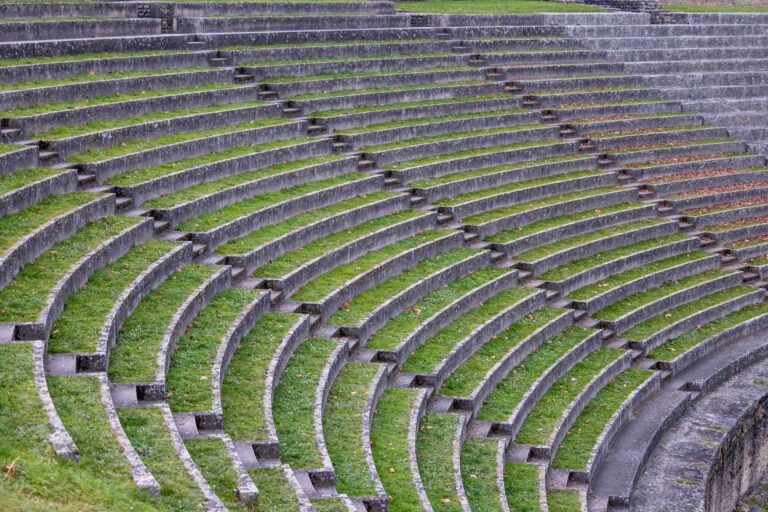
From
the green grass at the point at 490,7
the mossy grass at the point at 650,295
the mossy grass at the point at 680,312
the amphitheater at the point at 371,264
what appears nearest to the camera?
the amphitheater at the point at 371,264

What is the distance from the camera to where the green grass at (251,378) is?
1355 centimetres

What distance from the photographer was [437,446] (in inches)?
651

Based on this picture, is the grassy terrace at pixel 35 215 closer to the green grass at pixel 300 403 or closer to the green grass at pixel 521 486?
the green grass at pixel 300 403

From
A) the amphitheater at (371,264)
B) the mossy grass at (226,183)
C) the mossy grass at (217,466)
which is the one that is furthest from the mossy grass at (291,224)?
the mossy grass at (217,466)

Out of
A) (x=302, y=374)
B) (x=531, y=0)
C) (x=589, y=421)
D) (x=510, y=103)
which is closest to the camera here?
(x=302, y=374)

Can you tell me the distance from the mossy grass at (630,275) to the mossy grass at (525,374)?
137 cm

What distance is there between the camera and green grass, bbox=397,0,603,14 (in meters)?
36.0

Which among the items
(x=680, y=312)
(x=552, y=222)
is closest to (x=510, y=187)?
(x=552, y=222)

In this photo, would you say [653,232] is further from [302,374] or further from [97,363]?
[97,363]

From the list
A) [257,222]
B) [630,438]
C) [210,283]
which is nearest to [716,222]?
[630,438]

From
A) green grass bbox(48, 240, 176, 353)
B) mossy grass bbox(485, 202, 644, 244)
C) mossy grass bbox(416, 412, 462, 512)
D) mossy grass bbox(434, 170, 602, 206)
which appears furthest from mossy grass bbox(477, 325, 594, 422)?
green grass bbox(48, 240, 176, 353)

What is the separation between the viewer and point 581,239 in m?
26.2

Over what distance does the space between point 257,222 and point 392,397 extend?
4.52 m

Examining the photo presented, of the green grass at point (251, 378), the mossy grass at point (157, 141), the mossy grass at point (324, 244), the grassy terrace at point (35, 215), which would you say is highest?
the mossy grass at point (157, 141)
